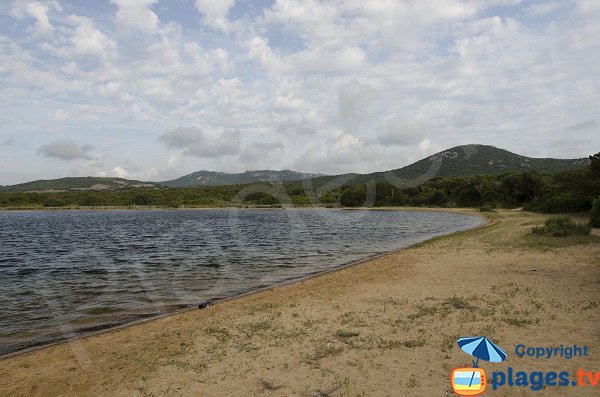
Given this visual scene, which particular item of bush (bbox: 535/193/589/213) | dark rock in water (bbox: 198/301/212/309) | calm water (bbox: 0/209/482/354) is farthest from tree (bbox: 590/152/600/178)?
dark rock in water (bbox: 198/301/212/309)

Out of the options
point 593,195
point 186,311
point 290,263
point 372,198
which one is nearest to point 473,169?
point 372,198

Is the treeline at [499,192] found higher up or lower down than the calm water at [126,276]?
higher up

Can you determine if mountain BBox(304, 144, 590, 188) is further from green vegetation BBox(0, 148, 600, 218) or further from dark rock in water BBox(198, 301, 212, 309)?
dark rock in water BBox(198, 301, 212, 309)

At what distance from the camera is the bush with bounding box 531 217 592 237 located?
2753 cm

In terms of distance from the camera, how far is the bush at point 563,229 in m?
27.5

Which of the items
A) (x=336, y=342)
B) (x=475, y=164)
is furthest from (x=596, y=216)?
(x=475, y=164)

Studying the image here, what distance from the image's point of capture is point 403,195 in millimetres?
145750

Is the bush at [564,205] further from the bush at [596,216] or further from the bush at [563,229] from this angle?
the bush at [563,229]

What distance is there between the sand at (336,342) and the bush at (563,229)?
11529 millimetres

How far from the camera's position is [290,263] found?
88.0 ft

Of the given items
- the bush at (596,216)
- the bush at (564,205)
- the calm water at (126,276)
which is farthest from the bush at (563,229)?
the bush at (564,205)

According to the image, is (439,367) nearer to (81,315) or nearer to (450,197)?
(81,315)

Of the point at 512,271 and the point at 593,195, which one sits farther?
the point at 593,195

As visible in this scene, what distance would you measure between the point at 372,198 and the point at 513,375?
146708mm
